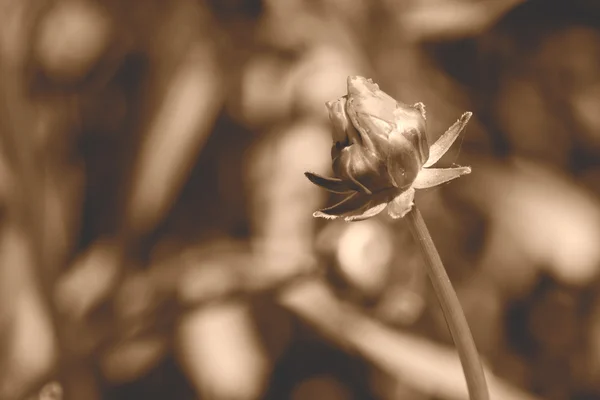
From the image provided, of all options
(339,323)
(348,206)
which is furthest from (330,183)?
(339,323)

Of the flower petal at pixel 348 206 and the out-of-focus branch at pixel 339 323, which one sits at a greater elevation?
the flower petal at pixel 348 206

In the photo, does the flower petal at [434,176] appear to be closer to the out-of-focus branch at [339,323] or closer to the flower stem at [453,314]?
the flower stem at [453,314]

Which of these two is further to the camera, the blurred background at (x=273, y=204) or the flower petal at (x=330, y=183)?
the blurred background at (x=273, y=204)

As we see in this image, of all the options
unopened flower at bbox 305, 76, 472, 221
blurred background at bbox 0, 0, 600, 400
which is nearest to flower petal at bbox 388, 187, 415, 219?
unopened flower at bbox 305, 76, 472, 221

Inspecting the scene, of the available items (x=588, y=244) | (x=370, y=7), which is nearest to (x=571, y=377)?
(x=588, y=244)

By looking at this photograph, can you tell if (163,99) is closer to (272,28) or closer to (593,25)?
(272,28)

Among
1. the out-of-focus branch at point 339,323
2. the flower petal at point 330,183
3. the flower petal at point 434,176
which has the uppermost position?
the flower petal at point 434,176

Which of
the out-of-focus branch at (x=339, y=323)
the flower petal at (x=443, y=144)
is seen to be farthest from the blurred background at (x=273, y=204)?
the flower petal at (x=443, y=144)

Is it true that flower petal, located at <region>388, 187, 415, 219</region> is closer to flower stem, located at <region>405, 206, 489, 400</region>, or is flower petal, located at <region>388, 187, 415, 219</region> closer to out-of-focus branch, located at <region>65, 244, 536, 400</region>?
flower stem, located at <region>405, 206, 489, 400</region>
